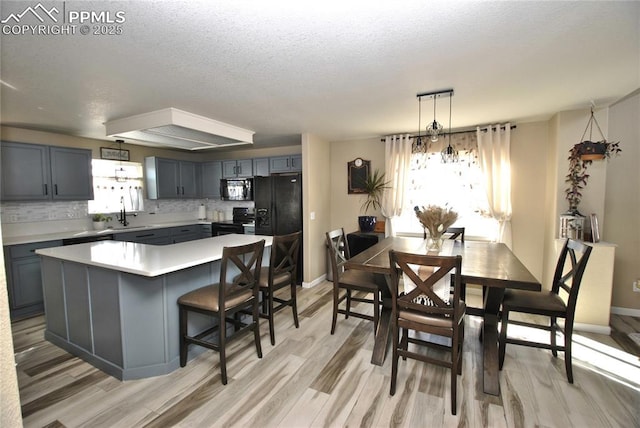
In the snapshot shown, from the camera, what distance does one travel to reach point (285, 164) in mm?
4949

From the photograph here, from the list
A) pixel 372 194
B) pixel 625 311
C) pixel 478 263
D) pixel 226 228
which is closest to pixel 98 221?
pixel 226 228

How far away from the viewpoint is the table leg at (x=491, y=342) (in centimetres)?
208

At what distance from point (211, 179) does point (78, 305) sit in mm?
3629

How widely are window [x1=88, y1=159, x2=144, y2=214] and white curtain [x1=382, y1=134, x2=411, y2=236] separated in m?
4.30

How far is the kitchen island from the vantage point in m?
2.18

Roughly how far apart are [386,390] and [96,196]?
504 centimetres

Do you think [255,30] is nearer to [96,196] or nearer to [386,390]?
[386,390]

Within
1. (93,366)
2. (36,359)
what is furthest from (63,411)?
(36,359)

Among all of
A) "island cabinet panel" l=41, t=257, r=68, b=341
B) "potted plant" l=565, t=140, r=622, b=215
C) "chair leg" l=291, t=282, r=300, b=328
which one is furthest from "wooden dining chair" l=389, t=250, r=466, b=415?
"island cabinet panel" l=41, t=257, r=68, b=341

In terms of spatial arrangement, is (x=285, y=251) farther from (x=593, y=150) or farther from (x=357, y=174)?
(x=593, y=150)

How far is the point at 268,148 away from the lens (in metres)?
5.50

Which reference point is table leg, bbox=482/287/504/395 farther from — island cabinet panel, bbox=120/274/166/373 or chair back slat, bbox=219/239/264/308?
island cabinet panel, bbox=120/274/166/373

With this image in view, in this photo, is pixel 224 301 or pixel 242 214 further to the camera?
pixel 242 214

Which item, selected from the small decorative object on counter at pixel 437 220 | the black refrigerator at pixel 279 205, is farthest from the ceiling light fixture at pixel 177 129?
the small decorative object on counter at pixel 437 220
